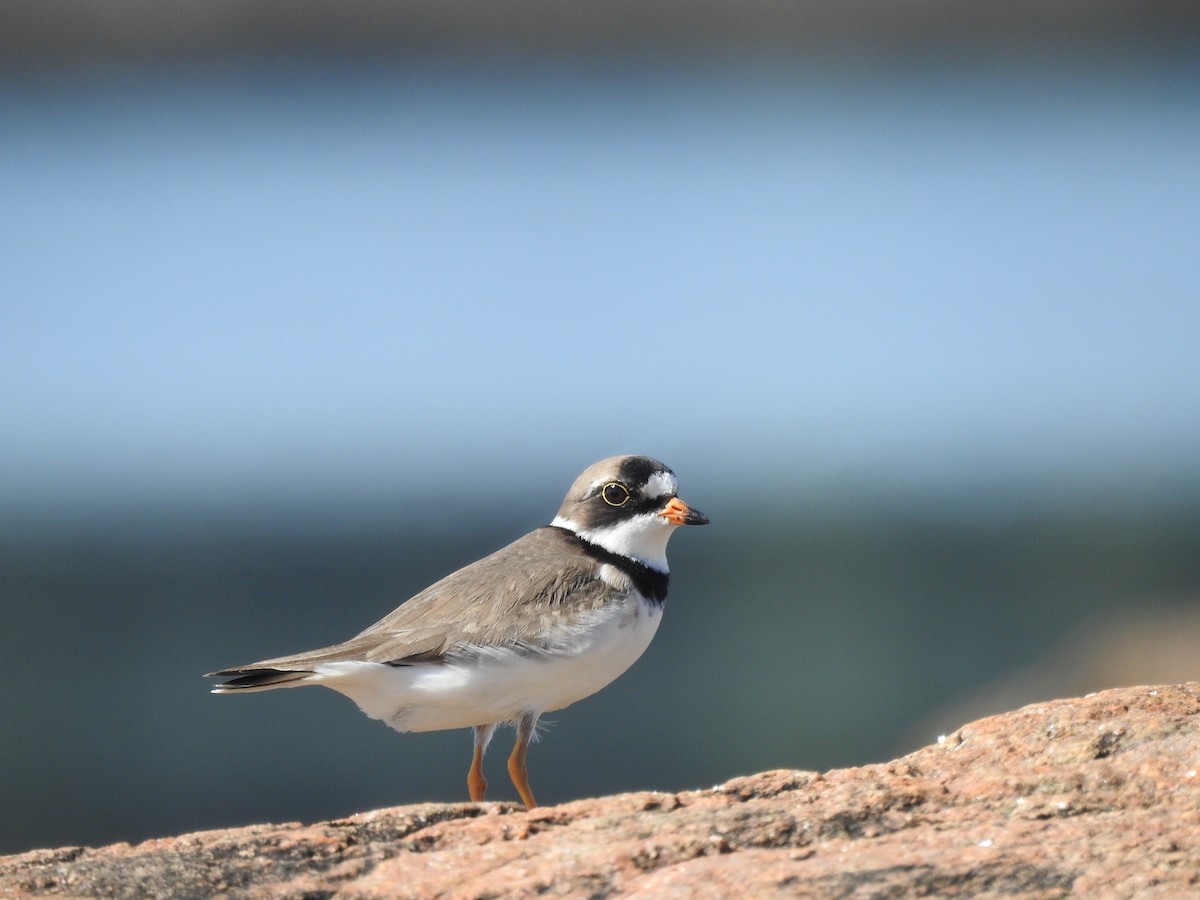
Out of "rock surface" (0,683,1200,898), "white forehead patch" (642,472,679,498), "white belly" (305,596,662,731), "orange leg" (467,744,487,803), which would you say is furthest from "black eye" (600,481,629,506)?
"rock surface" (0,683,1200,898)

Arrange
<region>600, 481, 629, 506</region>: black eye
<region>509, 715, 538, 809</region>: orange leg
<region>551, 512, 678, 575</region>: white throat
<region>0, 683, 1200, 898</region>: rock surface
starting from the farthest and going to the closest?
1. <region>600, 481, 629, 506</region>: black eye
2. <region>551, 512, 678, 575</region>: white throat
3. <region>509, 715, 538, 809</region>: orange leg
4. <region>0, 683, 1200, 898</region>: rock surface

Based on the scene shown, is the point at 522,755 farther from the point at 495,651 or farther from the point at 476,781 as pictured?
the point at 495,651

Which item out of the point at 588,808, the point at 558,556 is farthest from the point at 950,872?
the point at 558,556

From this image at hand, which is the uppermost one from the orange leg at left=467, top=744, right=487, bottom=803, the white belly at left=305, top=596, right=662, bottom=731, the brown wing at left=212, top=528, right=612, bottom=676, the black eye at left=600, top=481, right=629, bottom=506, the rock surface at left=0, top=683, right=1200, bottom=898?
the black eye at left=600, top=481, right=629, bottom=506

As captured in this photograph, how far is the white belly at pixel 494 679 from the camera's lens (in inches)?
181

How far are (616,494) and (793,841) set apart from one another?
2.33 meters

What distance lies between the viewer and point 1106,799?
335 centimetres

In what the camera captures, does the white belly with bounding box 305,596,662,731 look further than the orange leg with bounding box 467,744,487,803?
No

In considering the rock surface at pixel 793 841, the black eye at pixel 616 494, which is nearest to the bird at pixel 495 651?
the black eye at pixel 616 494

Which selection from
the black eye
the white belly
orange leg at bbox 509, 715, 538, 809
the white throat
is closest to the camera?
the white belly

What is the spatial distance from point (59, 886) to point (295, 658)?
5.17 ft

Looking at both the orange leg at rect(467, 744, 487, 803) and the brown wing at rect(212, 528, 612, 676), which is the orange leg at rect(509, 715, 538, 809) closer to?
the orange leg at rect(467, 744, 487, 803)

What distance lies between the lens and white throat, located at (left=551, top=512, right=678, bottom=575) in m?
5.15

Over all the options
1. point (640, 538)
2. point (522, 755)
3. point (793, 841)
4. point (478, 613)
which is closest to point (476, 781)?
point (522, 755)
